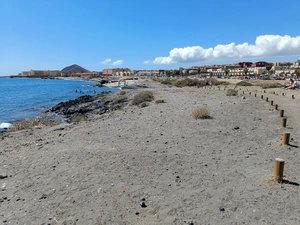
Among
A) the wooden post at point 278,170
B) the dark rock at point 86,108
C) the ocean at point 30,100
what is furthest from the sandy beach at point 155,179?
the ocean at point 30,100

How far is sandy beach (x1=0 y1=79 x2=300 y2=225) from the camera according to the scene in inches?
193

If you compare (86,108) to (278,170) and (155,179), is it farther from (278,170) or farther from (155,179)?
(278,170)

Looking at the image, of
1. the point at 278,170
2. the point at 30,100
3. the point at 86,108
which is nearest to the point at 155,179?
the point at 278,170

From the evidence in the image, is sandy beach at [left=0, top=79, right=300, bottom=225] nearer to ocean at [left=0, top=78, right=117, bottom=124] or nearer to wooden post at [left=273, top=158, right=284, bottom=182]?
wooden post at [left=273, top=158, right=284, bottom=182]

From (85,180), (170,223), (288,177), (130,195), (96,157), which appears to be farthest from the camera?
(96,157)

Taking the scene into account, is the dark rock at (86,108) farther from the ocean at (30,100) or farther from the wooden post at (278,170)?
the wooden post at (278,170)

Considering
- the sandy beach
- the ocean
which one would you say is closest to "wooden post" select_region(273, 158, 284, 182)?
the sandy beach

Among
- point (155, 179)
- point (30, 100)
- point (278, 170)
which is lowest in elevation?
point (30, 100)

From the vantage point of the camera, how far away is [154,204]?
5230 millimetres

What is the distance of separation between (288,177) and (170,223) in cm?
336

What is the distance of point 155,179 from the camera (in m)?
6.43

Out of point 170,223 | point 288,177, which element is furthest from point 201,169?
point 170,223

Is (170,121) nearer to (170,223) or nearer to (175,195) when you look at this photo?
(175,195)

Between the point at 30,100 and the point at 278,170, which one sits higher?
the point at 278,170
